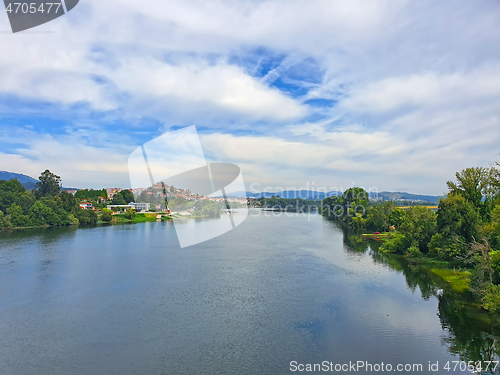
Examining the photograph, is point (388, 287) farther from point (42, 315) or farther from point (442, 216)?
point (42, 315)

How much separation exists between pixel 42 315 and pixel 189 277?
28.1 feet

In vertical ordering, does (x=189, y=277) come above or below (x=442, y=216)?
below

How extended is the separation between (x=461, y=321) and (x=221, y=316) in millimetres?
10710

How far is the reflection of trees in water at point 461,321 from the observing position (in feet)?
39.9

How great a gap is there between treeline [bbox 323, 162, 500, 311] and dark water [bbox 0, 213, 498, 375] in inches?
67.9

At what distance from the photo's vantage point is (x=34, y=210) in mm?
51219

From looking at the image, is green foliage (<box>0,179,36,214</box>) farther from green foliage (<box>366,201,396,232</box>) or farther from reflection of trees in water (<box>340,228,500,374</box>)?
reflection of trees in water (<box>340,228,500,374</box>)

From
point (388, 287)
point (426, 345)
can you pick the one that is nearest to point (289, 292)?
point (388, 287)

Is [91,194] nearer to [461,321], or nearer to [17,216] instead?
[17,216]

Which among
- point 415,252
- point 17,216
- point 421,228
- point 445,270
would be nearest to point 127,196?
point 17,216

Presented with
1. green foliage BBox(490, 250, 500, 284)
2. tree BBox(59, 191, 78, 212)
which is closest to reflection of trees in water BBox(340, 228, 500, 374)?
green foliage BBox(490, 250, 500, 284)

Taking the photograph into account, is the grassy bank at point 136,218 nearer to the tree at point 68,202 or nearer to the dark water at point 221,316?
the tree at point 68,202

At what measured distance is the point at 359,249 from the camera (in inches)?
1314

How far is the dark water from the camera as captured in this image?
11766 mm
